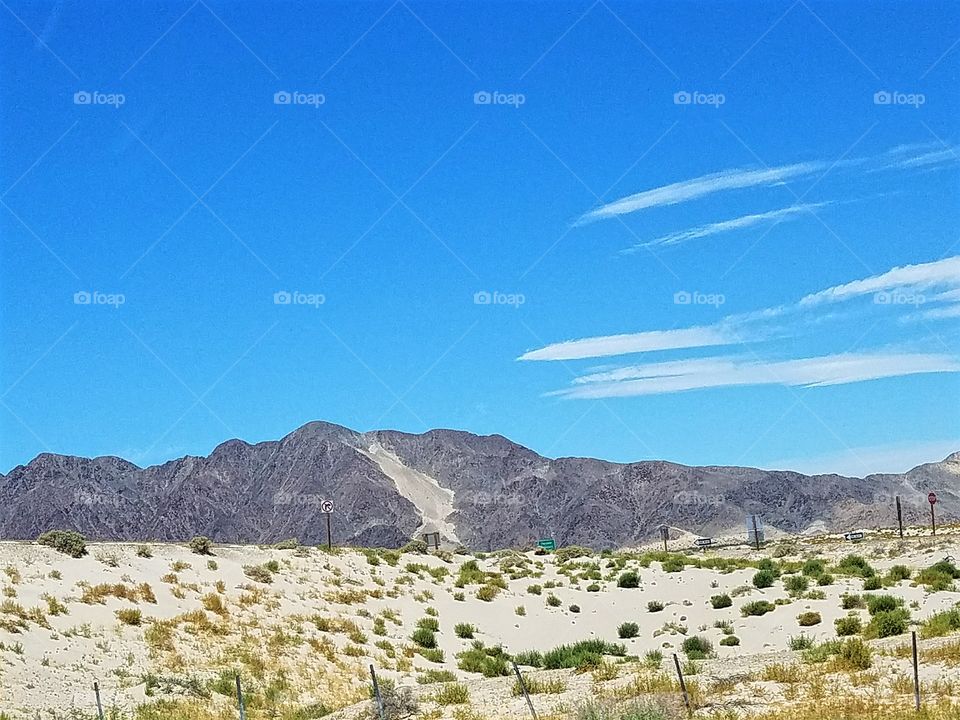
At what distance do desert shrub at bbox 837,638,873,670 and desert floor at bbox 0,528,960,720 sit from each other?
79 mm

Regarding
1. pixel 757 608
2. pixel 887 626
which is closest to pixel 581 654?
pixel 887 626

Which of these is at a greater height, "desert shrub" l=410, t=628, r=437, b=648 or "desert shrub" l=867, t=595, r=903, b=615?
"desert shrub" l=867, t=595, r=903, b=615

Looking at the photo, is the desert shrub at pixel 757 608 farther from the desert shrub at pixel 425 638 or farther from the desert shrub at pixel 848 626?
the desert shrub at pixel 425 638

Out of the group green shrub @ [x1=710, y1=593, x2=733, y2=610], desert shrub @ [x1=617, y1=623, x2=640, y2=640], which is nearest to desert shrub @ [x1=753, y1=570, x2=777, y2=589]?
green shrub @ [x1=710, y1=593, x2=733, y2=610]

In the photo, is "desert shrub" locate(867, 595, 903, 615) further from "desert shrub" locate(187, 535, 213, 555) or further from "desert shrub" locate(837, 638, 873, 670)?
"desert shrub" locate(187, 535, 213, 555)

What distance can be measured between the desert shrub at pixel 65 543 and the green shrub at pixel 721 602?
21766 mm

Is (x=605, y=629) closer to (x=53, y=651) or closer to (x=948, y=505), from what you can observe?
(x=53, y=651)

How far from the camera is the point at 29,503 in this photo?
128625mm

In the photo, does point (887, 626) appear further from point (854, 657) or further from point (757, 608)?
point (757, 608)

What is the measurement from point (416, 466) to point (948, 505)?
7303 cm

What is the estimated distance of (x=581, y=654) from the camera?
26.5 meters

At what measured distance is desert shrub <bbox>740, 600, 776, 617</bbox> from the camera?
32688 millimetres

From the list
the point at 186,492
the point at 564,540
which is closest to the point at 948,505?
the point at 564,540

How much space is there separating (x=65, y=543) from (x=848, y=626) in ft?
81.5
